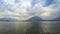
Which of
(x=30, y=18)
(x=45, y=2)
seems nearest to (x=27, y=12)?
(x=30, y=18)

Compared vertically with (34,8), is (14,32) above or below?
below

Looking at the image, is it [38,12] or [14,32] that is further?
[38,12]

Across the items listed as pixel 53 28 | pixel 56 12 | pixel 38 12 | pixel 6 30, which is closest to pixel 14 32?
pixel 6 30

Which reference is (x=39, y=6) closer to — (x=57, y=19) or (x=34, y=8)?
(x=34, y=8)

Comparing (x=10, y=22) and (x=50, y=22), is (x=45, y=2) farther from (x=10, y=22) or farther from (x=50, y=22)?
(x=10, y=22)

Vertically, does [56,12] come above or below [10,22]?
above

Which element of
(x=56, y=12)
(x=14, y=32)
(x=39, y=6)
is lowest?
(x=14, y=32)
